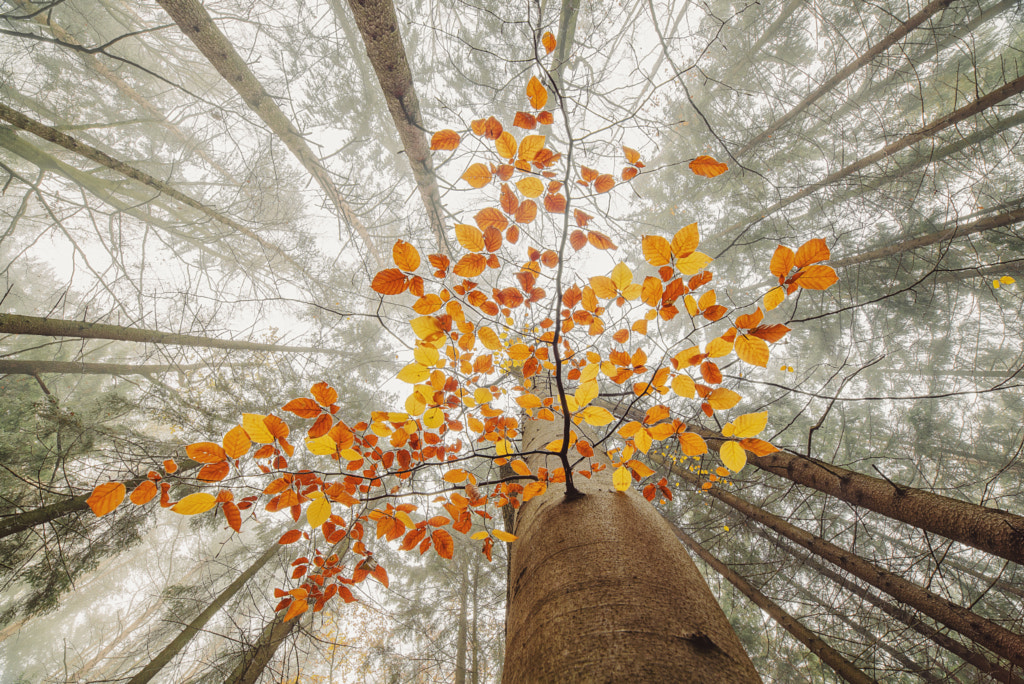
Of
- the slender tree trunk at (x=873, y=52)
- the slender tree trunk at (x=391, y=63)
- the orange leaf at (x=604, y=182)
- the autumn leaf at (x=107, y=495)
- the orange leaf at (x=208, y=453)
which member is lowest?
the autumn leaf at (x=107, y=495)

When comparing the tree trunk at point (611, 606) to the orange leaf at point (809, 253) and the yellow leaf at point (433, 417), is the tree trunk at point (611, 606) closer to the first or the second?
the yellow leaf at point (433, 417)

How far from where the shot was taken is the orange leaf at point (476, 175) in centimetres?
97

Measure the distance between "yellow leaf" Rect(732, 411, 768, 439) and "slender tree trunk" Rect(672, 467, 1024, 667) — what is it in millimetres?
1541

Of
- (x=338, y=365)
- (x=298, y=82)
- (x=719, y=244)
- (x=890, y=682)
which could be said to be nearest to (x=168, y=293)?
(x=338, y=365)

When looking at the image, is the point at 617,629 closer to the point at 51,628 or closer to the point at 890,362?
the point at 890,362

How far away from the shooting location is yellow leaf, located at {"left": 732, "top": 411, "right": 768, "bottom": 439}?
35.1 inches

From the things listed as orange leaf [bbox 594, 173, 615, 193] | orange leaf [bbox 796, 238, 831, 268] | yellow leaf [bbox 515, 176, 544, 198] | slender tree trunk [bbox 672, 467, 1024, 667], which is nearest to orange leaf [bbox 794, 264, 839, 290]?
orange leaf [bbox 796, 238, 831, 268]

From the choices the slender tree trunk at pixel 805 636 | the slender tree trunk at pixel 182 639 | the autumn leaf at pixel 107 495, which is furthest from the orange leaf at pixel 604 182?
the slender tree trunk at pixel 182 639

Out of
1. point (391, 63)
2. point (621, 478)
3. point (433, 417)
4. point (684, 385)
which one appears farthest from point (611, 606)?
point (391, 63)

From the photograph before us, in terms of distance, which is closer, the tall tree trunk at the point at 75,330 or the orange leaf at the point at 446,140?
the orange leaf at the point at 446,140

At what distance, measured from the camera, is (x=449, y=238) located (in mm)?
3998

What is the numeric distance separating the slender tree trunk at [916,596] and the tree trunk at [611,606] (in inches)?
66.0

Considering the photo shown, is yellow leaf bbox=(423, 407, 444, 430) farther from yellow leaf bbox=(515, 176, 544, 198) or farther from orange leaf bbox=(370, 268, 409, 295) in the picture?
yellow leaf bbox=(515, 176, 544, 198)

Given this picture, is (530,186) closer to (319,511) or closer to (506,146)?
(506,146)
